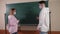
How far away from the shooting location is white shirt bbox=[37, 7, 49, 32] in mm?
3008

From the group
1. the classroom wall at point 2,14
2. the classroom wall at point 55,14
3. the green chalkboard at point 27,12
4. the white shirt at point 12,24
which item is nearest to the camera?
the classroom wall at point 55,14

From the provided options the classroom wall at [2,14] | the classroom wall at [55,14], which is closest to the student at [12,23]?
the classroom wall at [2,14]

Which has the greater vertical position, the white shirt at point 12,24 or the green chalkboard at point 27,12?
the green chalkboard at point 27,12

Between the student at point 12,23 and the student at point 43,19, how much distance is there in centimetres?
63

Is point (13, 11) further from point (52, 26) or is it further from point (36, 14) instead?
point (52, 26)

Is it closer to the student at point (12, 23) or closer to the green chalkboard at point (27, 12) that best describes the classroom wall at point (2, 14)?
the student at point (12, 23)

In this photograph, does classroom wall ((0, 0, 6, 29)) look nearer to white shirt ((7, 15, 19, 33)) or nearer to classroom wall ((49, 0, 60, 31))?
white shirt ((7, 15, 19, 33))

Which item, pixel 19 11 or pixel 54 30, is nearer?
pixel 54 30

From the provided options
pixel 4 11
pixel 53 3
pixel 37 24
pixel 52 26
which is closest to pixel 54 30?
pixel 52 26

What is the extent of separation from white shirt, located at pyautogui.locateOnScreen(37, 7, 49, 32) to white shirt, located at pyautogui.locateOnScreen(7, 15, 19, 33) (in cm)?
63

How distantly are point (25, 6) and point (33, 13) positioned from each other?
0.29 m

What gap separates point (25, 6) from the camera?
3172 millimetres

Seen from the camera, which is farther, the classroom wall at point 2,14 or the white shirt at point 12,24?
the classroom wall at point 2,14

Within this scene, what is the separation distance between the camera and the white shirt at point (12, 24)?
324 cm
